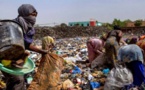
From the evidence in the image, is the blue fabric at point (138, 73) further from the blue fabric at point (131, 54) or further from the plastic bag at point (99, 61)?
the plastic bag at point (99, 61)

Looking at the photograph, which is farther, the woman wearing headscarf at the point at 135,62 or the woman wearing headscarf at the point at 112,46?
the woman wearing headscarf at the point at 112,46

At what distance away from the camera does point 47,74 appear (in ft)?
14.1

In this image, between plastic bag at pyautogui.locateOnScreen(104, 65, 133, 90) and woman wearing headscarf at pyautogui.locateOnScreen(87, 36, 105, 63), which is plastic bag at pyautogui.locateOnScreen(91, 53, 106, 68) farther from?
plastic bag at pyautogui.locateOnScreen(104, 65, 133, 90)

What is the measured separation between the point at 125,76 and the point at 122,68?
0.17 metres

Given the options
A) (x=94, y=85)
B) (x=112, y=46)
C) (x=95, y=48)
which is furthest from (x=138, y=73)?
(x=95, y=48)

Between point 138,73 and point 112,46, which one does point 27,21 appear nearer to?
point 138,73

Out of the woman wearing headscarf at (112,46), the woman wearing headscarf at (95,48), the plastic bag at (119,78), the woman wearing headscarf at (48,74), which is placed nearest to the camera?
the woman wearing headscarf at (48,74)

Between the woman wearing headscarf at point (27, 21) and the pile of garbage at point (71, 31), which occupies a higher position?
the woman wearing headscarf at point (27, 21)

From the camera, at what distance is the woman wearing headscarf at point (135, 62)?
14.9 feet

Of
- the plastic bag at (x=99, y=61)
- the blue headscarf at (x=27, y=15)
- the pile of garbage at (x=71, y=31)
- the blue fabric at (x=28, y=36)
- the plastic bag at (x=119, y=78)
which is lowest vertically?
the pile of garbage at (x=71, y=31)

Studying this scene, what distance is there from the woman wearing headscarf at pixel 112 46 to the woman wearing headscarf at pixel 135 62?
210 cm

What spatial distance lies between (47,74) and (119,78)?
3.88ft

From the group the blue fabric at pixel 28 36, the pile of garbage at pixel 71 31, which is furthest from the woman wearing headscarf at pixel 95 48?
the pile of garbage at pixel 71 31

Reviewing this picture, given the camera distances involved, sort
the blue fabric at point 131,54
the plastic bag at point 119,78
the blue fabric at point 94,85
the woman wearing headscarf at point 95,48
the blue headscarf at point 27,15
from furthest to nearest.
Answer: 1. the woman wearing headscarf at point 95,48
2. the blue fabric at point 94,85
3. the blue fabric at point 131,54
4. the plastic bag at point 119,78
5. the blue headscarf at point 27,15
